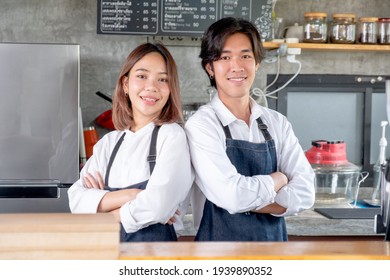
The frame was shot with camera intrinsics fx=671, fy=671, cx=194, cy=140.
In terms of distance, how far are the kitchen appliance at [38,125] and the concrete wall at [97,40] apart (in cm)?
45

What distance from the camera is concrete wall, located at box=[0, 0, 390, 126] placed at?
3926 millimetres

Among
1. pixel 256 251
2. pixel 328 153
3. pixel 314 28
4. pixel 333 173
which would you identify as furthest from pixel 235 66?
pixel 314 28

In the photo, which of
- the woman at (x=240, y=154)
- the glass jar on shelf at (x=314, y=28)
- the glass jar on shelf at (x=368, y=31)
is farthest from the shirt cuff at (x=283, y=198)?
the glass jar on shelf at (x=368, y=31)

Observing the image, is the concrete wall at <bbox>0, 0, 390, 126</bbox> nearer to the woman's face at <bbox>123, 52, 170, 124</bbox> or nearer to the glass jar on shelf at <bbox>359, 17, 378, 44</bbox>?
the glass jar on shelf at <bbox>359, 17, 378, 44</bbox>

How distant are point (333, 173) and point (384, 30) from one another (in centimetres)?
101

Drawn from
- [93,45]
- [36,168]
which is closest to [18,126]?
[36,168]

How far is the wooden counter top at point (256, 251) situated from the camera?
127cm

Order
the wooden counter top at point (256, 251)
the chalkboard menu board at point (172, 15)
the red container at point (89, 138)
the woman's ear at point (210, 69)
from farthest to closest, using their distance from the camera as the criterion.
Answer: the chalkboard menu board at point (172, 15) → the red container at point (89, 138) → the woman's ear at point (210, 69) → the wooden counter top at point (256, 251)

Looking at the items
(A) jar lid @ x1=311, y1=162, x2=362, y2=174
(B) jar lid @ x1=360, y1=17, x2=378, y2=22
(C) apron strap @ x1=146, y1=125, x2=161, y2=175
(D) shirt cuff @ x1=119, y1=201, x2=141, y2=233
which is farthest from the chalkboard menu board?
(D) shirt cuff @ x1=119, y1=201, x2=141, y2=233

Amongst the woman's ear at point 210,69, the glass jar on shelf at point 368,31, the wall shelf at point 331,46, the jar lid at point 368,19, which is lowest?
the woman's ear at point 210,69

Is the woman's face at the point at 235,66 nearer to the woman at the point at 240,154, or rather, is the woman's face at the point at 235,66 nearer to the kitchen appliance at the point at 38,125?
the woman at the point at 240,154

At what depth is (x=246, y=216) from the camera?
2.13 metres

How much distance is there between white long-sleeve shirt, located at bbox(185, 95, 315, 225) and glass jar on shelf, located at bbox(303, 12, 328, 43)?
1.72m
